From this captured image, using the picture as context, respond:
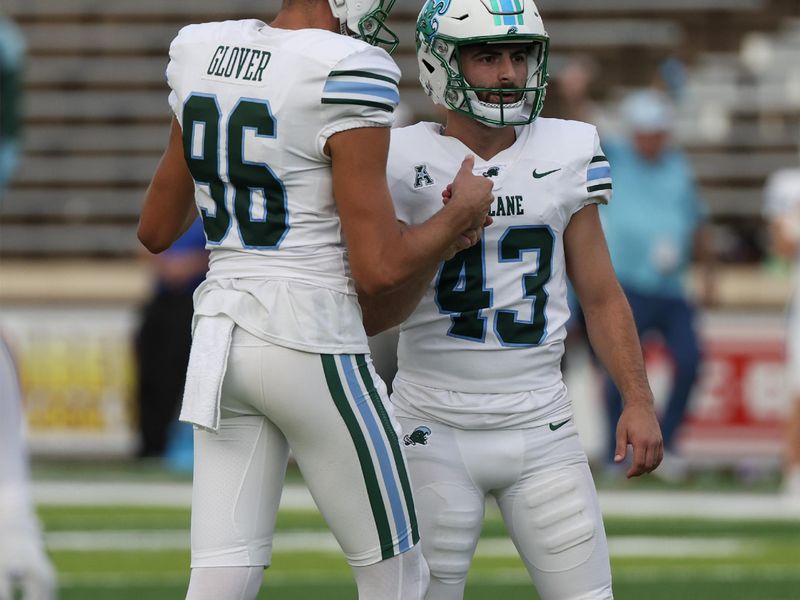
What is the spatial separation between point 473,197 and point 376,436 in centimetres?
48

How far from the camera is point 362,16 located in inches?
127

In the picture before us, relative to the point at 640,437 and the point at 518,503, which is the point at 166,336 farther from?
the point at 640,437

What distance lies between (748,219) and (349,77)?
1102cm

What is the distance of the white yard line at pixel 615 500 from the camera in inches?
304

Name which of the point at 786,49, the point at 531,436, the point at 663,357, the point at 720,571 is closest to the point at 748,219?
the point at 786,49

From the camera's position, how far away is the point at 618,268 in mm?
8617

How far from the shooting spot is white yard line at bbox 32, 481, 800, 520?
25.3 ft

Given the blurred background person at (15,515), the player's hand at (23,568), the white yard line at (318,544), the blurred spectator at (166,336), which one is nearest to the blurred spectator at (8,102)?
the blurred background person at (15,515)

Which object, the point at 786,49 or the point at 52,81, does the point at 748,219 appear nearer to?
the point at 786,49

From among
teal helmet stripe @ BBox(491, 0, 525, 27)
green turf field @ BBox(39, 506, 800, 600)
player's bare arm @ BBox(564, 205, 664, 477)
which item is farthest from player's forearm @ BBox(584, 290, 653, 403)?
green turf field @ BBox(39, 506, 800, 600)

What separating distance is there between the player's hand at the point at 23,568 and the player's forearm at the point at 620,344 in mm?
1339

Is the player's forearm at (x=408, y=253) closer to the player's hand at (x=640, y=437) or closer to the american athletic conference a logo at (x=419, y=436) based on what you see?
the american athletic conference a logo at (x=419, y=436)

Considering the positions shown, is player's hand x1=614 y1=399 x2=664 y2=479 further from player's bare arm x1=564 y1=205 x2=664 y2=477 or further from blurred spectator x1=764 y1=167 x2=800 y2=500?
blurred spectator x1=764 y1=167 x2=800 y2=500

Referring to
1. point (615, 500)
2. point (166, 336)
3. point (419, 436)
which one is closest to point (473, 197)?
point (419, 436)
